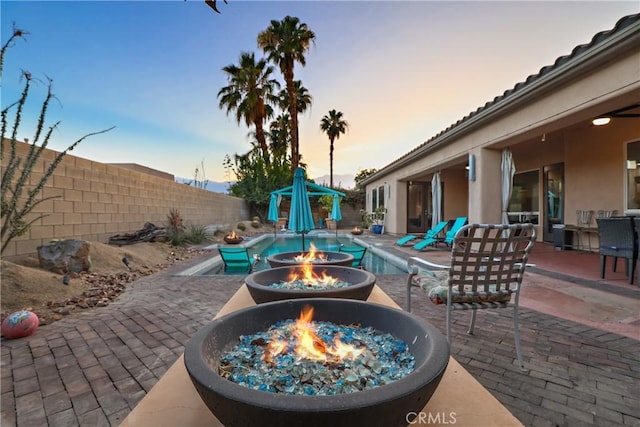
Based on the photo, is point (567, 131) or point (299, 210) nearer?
point (299, 210)

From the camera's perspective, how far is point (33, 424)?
1616mm

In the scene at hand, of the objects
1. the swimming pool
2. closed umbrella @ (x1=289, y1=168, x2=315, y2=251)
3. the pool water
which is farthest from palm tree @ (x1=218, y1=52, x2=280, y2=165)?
closed umbrella @ (x1=289, y1=168, x2=315, y2=251)

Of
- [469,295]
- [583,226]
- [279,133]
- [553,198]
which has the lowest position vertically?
[469,295]

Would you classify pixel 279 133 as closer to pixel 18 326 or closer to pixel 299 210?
pixel 299 210

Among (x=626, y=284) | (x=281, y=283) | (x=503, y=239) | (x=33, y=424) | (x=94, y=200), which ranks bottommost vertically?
(x=33, y=424)

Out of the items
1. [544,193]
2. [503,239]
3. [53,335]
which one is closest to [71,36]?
[53,335]

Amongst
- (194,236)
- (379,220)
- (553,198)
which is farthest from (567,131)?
(194,236)

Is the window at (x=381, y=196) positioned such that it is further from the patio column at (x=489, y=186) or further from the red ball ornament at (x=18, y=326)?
the red ball ornament at (x=18, y=326)

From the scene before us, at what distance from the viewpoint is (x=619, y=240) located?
426cm

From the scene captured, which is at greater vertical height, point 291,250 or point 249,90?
point 249,90

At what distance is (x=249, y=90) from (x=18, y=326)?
55.7 feet

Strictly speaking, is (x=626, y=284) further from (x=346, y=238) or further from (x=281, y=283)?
(x=346, y=238)

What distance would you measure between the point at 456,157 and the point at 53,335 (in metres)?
8.13

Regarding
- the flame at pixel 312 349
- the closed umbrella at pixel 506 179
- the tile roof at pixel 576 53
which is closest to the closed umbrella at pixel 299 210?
the tile roof at pixel 576 53
